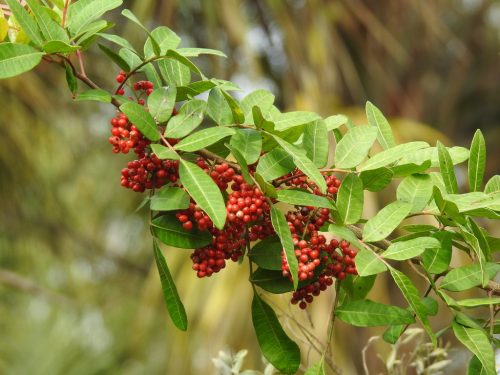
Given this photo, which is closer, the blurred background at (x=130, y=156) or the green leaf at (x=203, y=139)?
the green leaf at (x=203, y=139)

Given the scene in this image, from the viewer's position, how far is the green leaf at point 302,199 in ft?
1.51

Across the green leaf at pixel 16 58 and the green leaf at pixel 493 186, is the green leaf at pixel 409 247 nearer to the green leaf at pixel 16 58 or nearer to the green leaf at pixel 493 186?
the green leaf at pixel 493 186

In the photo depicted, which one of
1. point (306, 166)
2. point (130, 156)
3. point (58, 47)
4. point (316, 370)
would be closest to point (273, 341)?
point (316, 370)

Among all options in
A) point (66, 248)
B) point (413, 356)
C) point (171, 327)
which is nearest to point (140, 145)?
point (413, 356)

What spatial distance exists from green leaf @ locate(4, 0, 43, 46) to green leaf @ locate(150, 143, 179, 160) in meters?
0.11

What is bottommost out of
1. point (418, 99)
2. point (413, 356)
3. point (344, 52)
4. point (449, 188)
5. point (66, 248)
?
point (66, 248)

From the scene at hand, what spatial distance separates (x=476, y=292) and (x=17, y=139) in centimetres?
184

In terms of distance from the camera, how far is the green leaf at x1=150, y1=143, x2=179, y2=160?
0.45 meters

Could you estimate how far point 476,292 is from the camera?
2.34 metres

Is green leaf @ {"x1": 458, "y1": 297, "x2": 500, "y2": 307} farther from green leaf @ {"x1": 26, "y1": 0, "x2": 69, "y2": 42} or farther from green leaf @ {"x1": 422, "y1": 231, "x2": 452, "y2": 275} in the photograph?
green leaf @ {"x1": 26, "y1": 0, "x2": 69, "y2": 42}

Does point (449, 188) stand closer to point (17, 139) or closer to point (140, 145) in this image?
point (140, 145)

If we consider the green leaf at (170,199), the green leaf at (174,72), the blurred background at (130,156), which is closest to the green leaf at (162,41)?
the green leaf at (174,72)

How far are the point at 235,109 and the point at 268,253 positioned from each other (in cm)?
10

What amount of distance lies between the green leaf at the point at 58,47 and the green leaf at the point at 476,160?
30 cm
